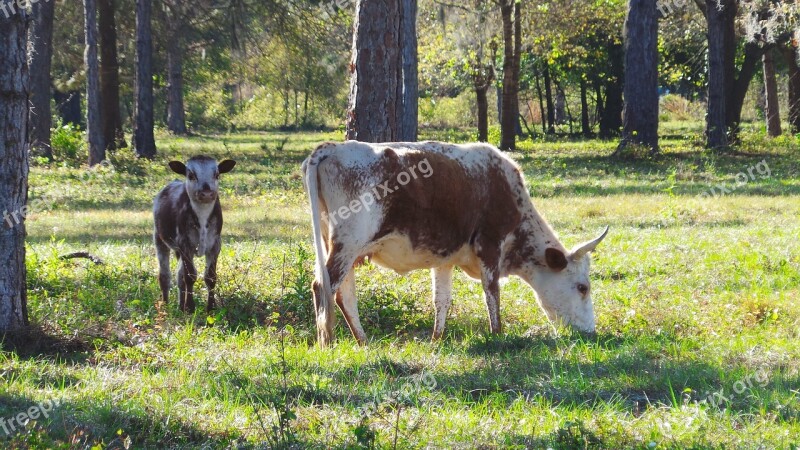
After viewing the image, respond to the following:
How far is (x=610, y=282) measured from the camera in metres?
10.5

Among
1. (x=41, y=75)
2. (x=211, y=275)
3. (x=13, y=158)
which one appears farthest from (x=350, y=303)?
(x=41, y=75)

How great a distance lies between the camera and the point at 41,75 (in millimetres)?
26797

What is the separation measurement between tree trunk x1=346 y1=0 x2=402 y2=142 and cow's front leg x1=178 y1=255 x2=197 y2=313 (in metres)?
2.83

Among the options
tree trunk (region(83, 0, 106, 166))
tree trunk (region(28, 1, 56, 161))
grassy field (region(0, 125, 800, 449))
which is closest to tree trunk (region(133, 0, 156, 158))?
tree trunk (region(83, 0, 106, 166))

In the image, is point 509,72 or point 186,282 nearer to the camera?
point 186,282

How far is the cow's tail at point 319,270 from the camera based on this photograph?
7469 millimetres

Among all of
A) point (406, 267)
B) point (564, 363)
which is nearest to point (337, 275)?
point (406, 267)

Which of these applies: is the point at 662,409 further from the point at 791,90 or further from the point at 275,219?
the point at 791,90

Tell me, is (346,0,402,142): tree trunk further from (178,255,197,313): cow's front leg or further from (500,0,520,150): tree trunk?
(500,0,520,150): tree trunk

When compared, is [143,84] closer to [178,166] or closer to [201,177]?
[178,166]

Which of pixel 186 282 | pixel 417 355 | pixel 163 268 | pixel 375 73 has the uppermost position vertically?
pixel 375 73

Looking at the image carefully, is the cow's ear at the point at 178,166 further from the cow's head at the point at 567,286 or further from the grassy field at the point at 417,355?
the cow's head at the point at 567,286

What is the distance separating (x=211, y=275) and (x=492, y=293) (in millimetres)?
2923

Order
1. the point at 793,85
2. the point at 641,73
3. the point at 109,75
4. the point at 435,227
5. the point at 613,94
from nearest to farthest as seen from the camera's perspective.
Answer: the point at 435,227, the point at 641,73, the point at 109,75, the point at 793,85, the point at 613,94
